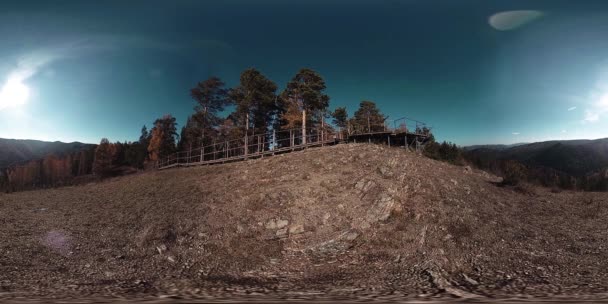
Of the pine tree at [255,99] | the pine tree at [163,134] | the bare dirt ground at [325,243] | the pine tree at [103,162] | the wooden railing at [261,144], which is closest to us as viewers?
the bare dirt ground at [325,243]

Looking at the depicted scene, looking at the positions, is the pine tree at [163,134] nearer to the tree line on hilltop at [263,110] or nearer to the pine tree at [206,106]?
the tree line on hilltop at [263,110]

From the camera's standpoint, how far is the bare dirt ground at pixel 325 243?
8.14m

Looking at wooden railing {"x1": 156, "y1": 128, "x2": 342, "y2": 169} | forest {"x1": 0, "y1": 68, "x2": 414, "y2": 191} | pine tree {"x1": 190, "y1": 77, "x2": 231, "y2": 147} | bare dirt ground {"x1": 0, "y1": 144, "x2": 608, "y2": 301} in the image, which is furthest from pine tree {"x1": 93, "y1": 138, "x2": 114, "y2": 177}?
bare dirt ground {"x1": 0, "y1": 144, "x2": 608, "y2": 301}

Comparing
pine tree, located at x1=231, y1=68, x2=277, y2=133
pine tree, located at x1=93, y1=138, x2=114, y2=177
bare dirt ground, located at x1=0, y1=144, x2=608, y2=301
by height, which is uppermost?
pine tree, located at x1=231, y1=68, x2=277, y2=133

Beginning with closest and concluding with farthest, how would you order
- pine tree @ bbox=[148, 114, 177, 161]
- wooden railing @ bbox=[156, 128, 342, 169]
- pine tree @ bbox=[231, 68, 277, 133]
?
1. wooden railing @ bbox=[156, 128, 342, 169]
2. pine tree @ bbox=[231, 68, 277, 133]
3. pine tree @ bbox=[148, 114, 177, 161]

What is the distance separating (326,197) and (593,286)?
10.7 metres

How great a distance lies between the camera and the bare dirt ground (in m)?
8.14

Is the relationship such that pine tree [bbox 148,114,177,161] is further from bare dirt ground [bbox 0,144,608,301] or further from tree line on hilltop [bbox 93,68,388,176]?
bare dirt ground [bbox 0,144,608,301]

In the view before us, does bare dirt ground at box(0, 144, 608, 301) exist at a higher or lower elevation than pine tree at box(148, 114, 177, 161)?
lower

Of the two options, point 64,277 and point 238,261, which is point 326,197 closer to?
point 238,261

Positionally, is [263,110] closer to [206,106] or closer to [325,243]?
[206,106]

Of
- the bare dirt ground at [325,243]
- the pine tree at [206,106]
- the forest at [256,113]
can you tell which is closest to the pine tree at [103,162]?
the forest at [256,113]

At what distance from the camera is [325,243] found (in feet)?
40.7

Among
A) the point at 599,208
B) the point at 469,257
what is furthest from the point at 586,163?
the point at 469,257
